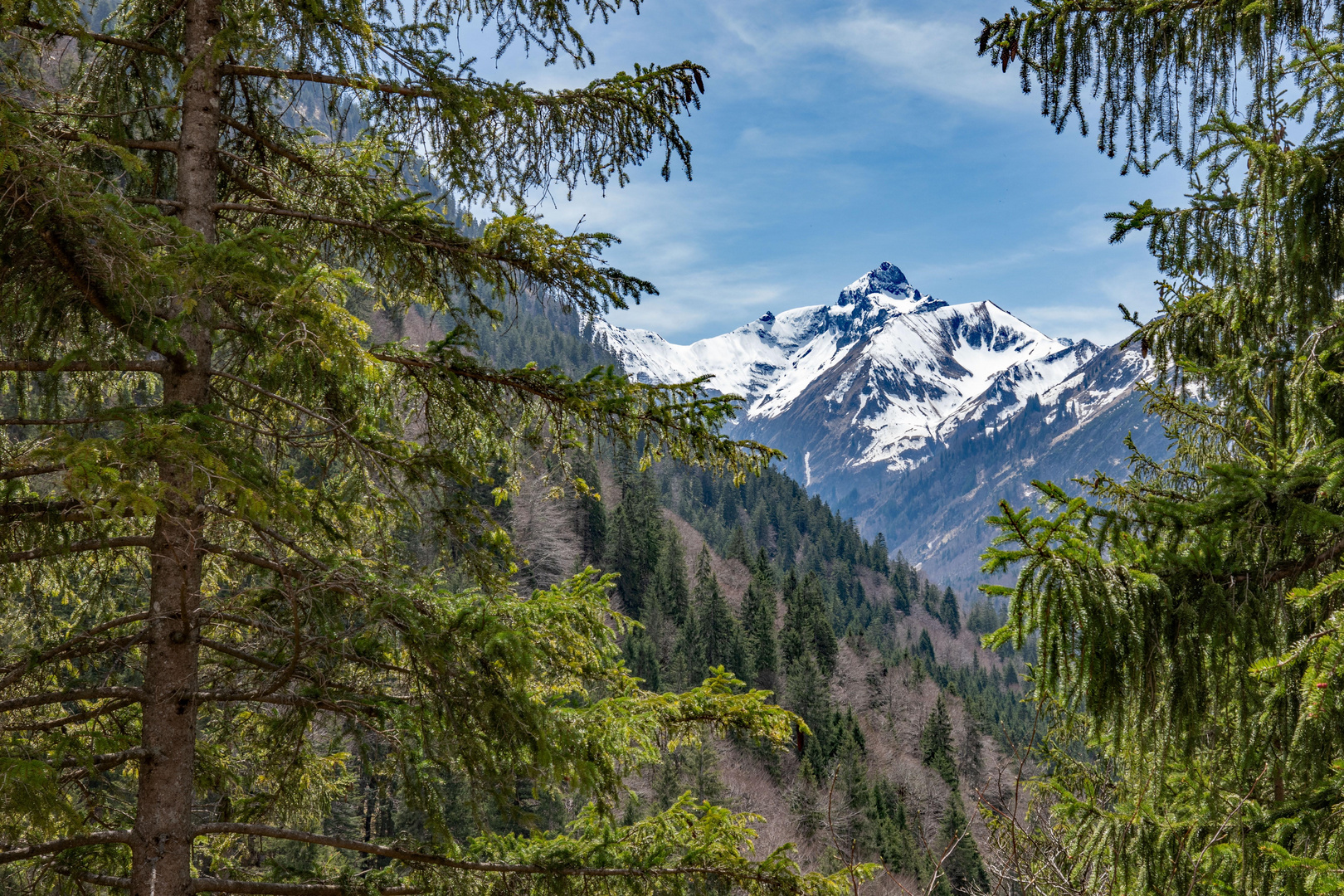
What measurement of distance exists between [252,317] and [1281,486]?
17.4ft

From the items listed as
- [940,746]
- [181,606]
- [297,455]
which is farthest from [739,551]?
[181,606]

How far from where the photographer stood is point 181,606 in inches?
153

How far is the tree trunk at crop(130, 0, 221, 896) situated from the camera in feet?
12.4

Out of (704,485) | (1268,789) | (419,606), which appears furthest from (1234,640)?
(704,485)

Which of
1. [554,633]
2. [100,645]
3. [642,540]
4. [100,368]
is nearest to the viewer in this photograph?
[100,368]

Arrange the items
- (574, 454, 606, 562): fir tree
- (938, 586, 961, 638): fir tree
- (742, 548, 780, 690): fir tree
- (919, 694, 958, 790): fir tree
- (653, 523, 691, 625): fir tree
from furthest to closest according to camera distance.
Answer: (938, 586, 961, 638): fir tree < (653, 523, 691, 625): fir tree < (574, 454, 606, 562): fir tree < (742, 548, 780, 690): fir tree < (919, 694, 958, 790): fir tree

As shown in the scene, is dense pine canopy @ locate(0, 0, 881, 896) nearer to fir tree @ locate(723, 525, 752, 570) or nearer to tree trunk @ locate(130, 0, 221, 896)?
tree trunk @ locate(130, 0, 221, 896)

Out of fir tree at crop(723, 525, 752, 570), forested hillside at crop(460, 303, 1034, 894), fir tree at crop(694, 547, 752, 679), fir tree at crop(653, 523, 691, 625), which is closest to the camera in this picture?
forested hillside at crop(460, 303, 1034, 894)

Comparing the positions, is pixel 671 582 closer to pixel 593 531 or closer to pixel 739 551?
pixel 593 531

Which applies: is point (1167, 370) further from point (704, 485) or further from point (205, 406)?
point (704, 485)

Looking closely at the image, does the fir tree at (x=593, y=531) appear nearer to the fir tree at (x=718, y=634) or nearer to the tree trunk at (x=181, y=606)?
the fir tree at (x=718, y=634)

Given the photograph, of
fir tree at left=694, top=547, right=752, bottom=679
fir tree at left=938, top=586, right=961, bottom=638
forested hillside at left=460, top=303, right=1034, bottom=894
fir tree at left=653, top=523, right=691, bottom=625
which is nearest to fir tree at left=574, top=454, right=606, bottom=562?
forested hillside at left=460, top=303, right=1034, bottom=894

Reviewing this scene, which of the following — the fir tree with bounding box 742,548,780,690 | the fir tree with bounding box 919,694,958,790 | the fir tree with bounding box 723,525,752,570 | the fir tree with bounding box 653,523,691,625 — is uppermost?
the fir tree with bounding box 723,525,752,570

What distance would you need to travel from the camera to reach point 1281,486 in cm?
302
